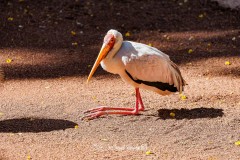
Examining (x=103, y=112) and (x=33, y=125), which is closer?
(x=33, y=125)

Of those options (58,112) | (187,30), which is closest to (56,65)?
(58,112)

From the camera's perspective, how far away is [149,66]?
655 centimetres

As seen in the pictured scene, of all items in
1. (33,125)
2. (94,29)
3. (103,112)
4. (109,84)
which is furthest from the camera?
(94,29)

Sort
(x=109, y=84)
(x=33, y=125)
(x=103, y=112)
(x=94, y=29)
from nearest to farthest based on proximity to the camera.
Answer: (x=33, y=125) → (x=103, y=112) → (x=109, y=84) → (x=94, y=29)

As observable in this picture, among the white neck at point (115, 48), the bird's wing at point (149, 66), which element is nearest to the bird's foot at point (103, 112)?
the bird's wing at point (149, 66)

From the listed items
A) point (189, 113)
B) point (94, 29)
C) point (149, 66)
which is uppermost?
point (149, 66)

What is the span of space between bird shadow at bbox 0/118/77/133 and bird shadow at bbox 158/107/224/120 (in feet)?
3.47

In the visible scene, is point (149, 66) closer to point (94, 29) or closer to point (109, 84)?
point (109, 84)

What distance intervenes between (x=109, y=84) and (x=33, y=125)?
1.83 metres

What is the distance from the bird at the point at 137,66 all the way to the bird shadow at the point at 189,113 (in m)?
0.25

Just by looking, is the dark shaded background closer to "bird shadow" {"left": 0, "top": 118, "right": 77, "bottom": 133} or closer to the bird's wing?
"bird shadow" {"left": 0, "top": 118, "right": 77, "bottom": 133}

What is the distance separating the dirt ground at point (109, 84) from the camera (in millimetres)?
5906

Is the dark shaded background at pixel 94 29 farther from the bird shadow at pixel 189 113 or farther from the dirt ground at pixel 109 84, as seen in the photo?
the bird shadow at pixel 189 113

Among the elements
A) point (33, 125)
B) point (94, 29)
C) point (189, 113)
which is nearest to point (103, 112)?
point (33, 125)
